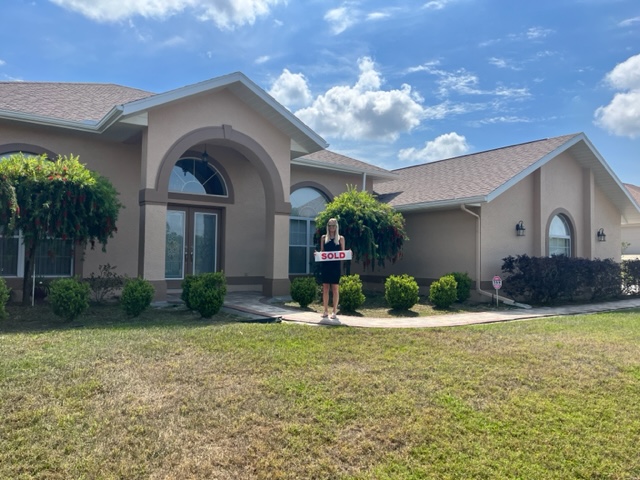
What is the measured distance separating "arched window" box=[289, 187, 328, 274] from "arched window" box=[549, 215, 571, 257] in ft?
26.0

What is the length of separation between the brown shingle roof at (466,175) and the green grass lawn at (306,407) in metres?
7.74

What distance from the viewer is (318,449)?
3.74 meters

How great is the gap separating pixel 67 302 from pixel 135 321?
42.7 inches

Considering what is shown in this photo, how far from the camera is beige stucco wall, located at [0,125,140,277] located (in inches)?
433

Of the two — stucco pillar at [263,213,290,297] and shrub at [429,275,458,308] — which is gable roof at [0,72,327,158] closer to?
stucco pillar at [263,213,290,297]

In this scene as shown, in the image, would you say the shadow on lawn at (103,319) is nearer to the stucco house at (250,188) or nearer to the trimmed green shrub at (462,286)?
the stucco house at (250,188)

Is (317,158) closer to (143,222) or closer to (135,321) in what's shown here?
(143,222)

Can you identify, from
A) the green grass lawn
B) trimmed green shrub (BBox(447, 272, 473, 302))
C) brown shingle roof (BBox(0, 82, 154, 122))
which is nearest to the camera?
the green grass lawn

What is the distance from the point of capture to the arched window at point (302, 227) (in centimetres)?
1487

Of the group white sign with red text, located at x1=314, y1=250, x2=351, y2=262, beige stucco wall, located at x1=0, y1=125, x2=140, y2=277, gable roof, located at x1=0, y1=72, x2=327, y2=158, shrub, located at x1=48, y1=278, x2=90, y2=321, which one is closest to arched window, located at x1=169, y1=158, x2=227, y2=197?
beige stucco wall, located at x1=0, y1=125, x2=140, y2=277

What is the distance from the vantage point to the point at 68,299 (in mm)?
7602

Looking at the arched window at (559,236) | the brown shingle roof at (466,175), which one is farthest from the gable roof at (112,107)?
the arched window at (559,236)

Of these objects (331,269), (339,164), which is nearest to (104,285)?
(331,269)

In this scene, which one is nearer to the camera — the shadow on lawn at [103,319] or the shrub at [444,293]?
the shadow on lawn at [103,319]
